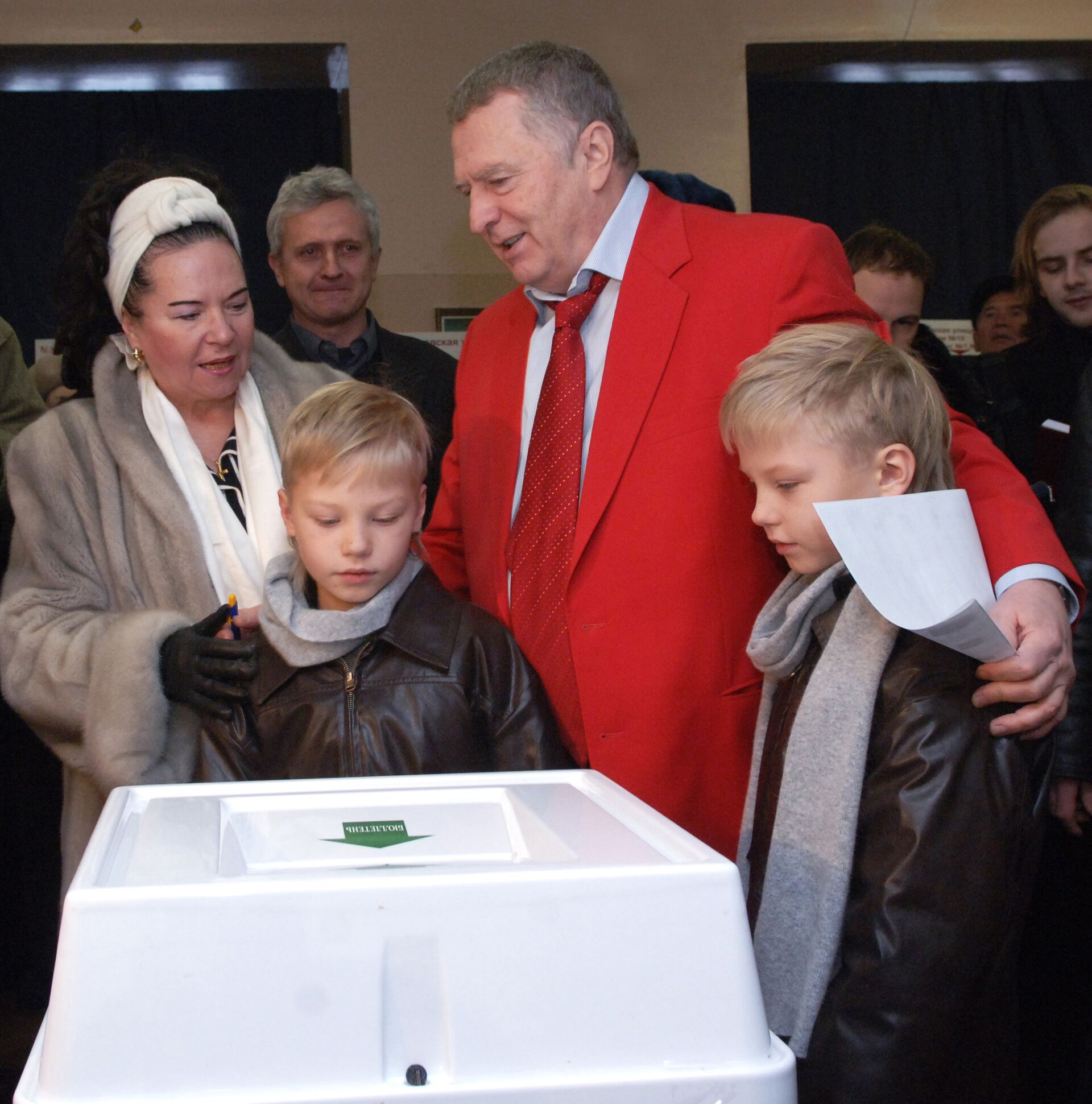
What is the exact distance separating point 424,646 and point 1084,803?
3.66ft

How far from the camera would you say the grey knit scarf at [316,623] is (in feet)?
5.54

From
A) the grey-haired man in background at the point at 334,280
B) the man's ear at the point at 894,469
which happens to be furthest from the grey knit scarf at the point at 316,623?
the grey-haired man in background at the point at 334,280

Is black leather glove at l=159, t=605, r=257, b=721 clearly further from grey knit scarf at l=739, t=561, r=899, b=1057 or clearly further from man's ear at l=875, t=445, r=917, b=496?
man's ear at l=875, t=445, r=917, b=496

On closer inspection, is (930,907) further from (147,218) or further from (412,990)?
(147,218)

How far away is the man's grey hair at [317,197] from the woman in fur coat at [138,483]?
108 cm

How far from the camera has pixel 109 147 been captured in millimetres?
5090

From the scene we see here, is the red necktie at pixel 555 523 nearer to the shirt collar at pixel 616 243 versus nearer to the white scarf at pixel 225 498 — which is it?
the shirt collar at pixel 616 243

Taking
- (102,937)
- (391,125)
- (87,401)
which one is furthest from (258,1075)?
(391,125)

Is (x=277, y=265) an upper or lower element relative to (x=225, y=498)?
upper

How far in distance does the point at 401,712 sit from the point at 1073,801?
1.12 meters

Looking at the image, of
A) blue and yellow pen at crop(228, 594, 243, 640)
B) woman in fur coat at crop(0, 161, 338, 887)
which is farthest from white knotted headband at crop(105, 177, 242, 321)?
blue and yellow pen at crop(228, 594, 243, 640)

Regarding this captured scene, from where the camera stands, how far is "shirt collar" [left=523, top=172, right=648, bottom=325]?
1.96 meters

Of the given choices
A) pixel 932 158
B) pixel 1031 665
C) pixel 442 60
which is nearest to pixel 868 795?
pixel 1031 665

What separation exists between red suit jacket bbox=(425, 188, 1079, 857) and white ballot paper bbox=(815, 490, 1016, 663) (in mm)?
448
